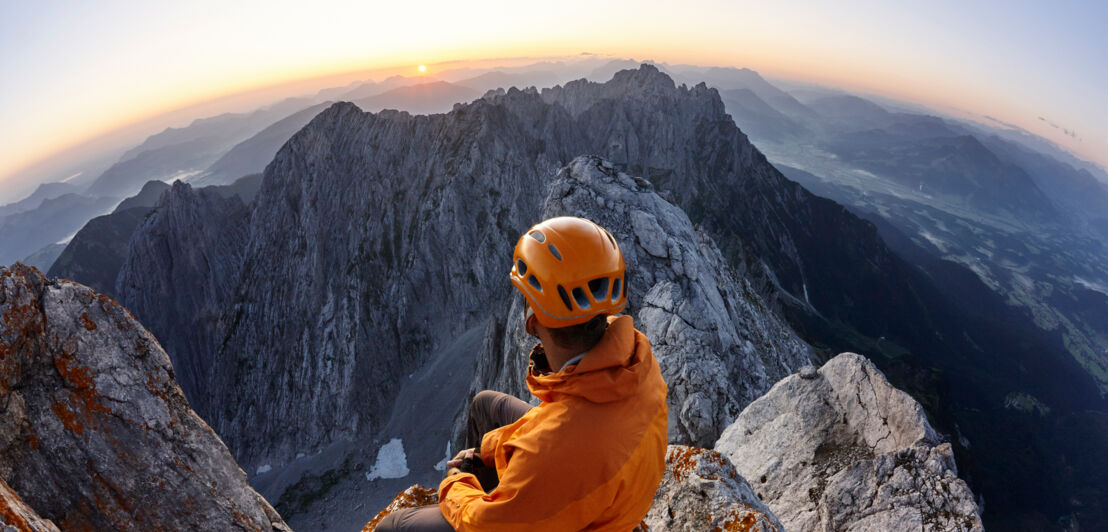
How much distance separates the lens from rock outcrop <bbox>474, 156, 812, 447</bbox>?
15664mm

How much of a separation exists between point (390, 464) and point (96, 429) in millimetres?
67647

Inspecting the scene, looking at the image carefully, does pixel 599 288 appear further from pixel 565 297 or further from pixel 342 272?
pixel 342 272

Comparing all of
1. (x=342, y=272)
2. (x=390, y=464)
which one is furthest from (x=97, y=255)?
(x=390, y=464)

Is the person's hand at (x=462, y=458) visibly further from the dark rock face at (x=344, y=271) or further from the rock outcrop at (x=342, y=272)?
the rock outcrop at (x=342, y=272)

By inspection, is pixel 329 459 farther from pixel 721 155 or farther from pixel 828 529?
pixel 721 155

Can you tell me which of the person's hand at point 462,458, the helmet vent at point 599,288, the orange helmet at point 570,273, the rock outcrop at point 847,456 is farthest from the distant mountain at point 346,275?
the helmet vent at point 599,288

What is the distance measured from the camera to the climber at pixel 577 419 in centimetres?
420

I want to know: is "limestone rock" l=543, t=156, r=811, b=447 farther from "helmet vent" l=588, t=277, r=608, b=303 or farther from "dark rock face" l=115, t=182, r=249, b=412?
"dark rock face" l=115, t=182, r=249, b=412

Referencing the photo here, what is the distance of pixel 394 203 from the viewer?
8656cm

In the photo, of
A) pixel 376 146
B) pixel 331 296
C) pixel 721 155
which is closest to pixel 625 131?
pixel 721 155

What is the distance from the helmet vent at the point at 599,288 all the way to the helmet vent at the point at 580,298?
12 cm

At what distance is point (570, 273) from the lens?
5.42 metres

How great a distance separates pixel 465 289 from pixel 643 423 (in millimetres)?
78647

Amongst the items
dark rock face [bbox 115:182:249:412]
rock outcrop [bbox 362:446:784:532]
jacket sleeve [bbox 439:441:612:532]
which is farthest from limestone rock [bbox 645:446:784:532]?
dark rock face [bbox 115:182:249:412]
